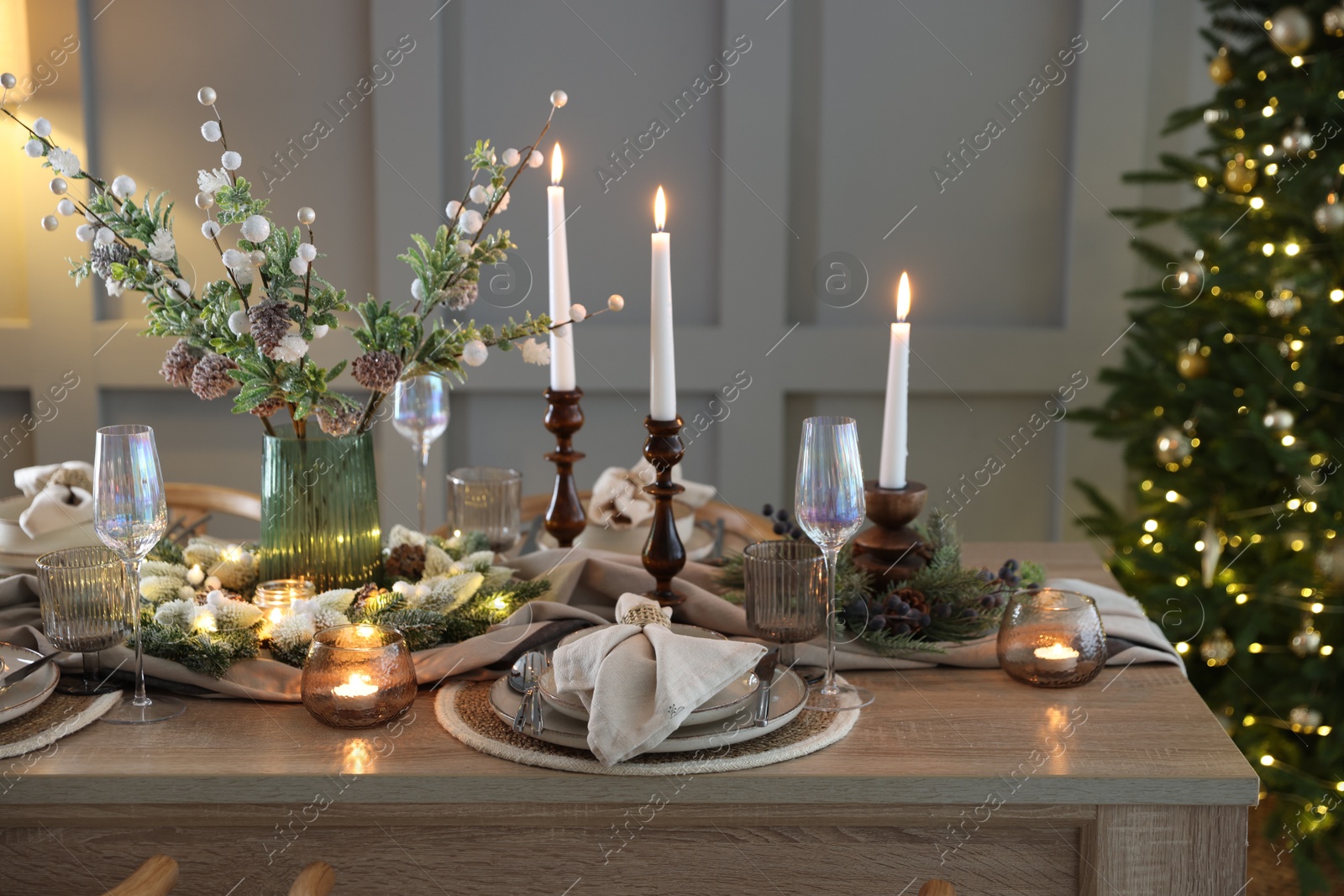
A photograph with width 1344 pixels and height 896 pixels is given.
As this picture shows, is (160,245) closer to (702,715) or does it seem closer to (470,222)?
(470,222)

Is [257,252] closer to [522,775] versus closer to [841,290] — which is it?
[522,775]

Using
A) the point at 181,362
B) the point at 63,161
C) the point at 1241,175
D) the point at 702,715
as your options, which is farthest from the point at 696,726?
the point at 1241,175

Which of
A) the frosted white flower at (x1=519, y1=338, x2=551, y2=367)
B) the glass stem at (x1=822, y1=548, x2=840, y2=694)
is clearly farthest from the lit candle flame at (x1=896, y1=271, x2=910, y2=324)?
the frosted white flower at (x1=519, y1=338, x2=551, y2=367)

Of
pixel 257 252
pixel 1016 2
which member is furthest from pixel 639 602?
pixel 1016 2

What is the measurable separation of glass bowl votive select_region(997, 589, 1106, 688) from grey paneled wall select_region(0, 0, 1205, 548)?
192cm

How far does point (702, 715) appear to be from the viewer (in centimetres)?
103

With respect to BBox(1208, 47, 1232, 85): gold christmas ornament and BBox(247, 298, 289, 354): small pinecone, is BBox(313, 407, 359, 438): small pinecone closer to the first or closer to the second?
BBox(247, 298, 289, 354): small pinecone

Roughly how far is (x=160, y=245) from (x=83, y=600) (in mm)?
377

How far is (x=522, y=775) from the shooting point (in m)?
0.99

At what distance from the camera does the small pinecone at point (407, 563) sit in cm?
141

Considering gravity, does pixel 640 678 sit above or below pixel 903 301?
below

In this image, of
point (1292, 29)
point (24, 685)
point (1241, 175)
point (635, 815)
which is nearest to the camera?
point (635, 815)

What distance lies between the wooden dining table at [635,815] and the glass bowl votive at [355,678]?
24mm

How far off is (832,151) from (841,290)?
37 centimetres
